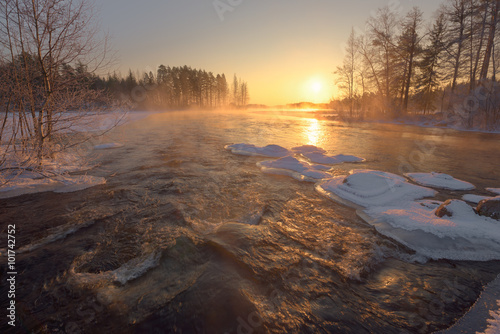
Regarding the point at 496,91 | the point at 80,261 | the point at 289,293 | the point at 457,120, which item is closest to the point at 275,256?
the point at 289,293

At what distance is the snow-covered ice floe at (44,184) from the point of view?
535 centimetres

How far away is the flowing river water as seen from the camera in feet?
7.20

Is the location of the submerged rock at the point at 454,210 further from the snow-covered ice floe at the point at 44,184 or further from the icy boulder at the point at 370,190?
the snow-covered ice floe at the point at 44,184

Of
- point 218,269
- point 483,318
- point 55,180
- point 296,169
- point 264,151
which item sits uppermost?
point 264,151

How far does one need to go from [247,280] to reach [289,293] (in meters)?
0.54

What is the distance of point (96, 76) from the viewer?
6.29 m

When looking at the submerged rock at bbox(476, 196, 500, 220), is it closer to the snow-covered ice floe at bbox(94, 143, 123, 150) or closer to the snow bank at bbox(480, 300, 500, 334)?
the snow bank at bbox(480, 300, 500, 334)

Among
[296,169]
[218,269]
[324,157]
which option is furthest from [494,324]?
[324,157]

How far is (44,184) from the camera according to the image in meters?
5.76

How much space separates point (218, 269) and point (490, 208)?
17.0 ft

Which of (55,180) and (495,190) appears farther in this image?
(55,180)

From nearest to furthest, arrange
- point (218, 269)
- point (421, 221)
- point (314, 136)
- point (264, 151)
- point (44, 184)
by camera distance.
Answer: point (218, 269), point (421, 221), point (44, 184), point (264, 151), point (314, 136)

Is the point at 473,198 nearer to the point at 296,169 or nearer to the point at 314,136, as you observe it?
the point at 296,169

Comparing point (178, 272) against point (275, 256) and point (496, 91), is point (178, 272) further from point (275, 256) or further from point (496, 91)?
point (496, 91)
